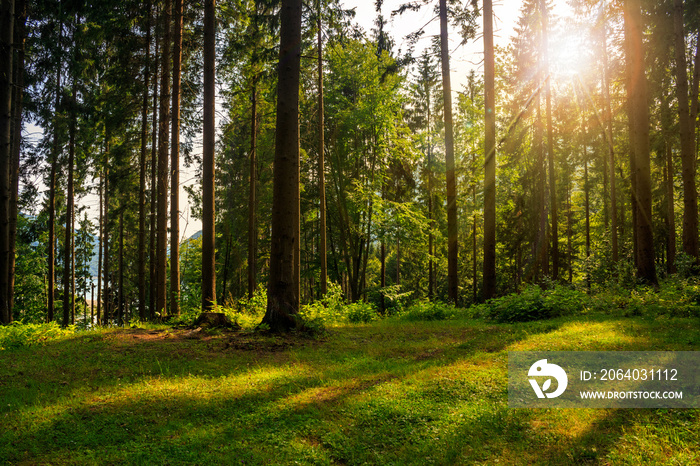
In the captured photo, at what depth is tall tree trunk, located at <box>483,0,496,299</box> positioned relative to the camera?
41.3 feet

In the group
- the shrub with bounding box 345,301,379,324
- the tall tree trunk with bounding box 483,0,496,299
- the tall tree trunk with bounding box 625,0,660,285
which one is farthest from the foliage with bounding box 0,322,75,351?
the tall tree trunk with bounding box 625,0,660,285

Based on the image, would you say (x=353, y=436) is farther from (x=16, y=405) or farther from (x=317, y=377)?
(x=16, y=405)

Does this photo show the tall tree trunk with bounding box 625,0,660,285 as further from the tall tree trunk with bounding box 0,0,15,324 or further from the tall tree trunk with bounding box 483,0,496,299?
the tall tree trunk with bounding box 0,0,15,324

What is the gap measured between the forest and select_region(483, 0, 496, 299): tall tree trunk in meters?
0.08

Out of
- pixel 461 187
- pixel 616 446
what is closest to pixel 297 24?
pixel 616 446

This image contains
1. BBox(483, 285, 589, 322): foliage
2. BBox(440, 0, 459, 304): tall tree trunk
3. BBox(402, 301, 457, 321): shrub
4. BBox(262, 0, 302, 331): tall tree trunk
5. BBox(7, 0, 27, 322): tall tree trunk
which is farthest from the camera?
BBox(440, 0, 459, 304): tall tree trunk

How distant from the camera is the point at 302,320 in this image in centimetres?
845

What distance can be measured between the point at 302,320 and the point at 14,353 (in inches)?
212

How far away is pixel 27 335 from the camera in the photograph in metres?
8.16

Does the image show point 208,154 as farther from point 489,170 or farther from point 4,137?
point 489,170

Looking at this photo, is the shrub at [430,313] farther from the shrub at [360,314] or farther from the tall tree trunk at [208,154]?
the tall tree trunk at [208,154]

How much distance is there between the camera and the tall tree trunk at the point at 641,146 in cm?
1069

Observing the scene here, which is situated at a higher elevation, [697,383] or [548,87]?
[548,87]

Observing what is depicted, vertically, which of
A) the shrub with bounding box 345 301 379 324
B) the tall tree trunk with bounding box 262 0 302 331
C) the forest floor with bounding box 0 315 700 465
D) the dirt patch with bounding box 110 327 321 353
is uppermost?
the tall tree trunk with bounding box 262 0 302 331
